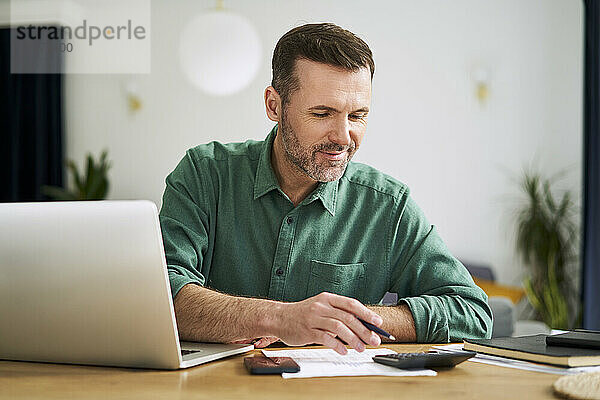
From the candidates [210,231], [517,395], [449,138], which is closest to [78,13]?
[449,138]

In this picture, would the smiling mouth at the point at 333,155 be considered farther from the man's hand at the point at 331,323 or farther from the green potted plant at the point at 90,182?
the green potted plant at the point at 90,182

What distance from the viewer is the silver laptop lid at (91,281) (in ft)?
3.76

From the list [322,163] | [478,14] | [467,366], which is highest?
[478,14]

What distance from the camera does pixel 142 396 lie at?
1021 millimetres

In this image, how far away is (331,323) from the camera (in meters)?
1.24

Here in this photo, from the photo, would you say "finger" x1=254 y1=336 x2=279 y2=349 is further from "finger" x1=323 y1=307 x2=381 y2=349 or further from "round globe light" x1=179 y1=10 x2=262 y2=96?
"round globe light" x1=179 y1=10 x2=262 y2=96

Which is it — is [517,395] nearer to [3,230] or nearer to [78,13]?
[3,230]

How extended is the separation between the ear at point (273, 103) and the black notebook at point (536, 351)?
2.61ft

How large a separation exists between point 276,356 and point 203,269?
58cm

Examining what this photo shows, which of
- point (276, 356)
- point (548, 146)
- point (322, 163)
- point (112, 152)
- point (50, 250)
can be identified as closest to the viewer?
point (50, 250)

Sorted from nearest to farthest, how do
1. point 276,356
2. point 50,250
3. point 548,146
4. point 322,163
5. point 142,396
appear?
point 142,396 → point 50,250 → point 276,356 → point 322,163 → point 548,146

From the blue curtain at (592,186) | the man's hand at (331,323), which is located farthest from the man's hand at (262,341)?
the blue curtain at (592,186)

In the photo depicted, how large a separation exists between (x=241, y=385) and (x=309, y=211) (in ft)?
2.63

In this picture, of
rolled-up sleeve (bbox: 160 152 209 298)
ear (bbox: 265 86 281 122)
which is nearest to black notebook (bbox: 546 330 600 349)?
rolled-up sleeve (bbox: 160 152 209 298)
